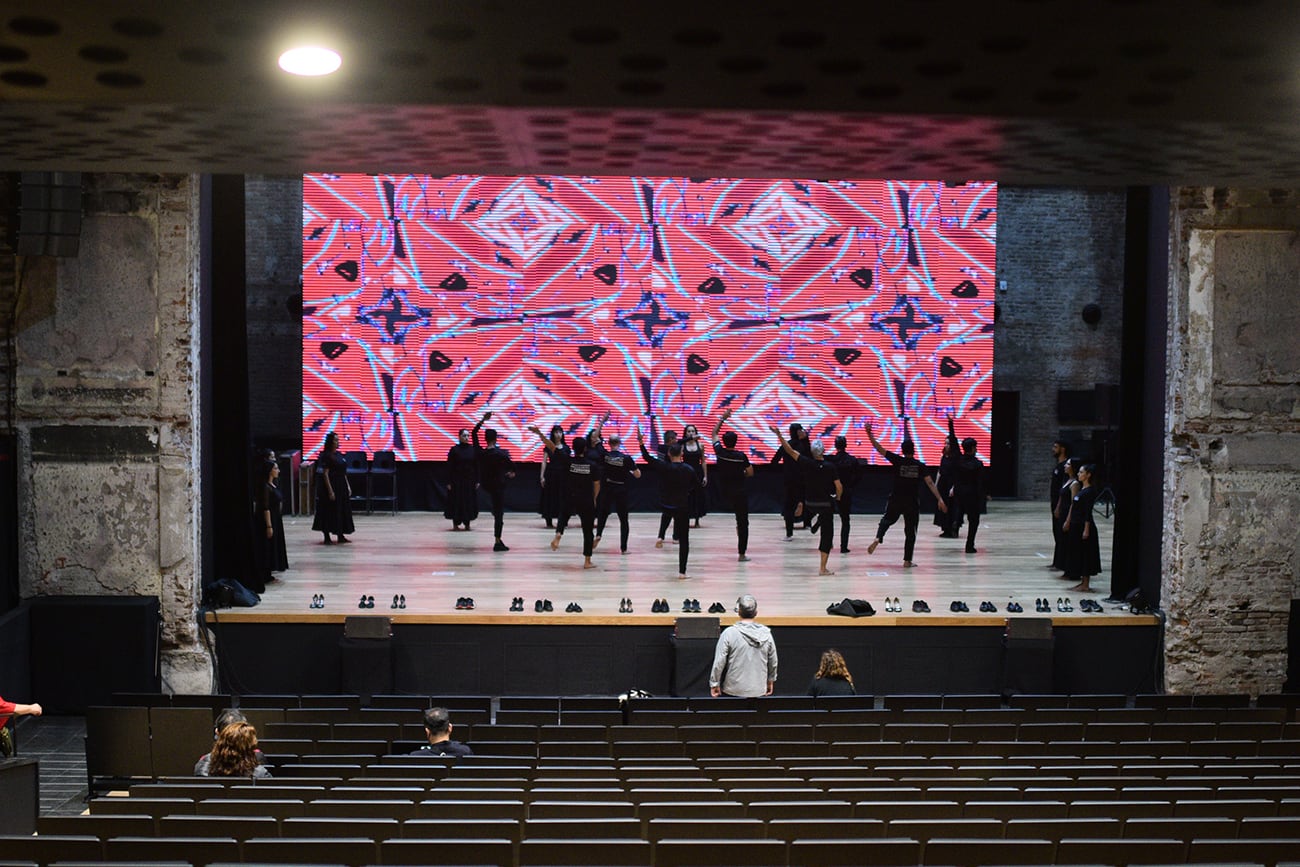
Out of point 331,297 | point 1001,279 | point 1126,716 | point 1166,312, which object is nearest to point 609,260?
point 331,297

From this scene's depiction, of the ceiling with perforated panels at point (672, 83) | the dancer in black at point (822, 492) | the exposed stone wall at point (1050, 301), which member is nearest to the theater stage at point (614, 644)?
the dancer in black at point (822, 492)

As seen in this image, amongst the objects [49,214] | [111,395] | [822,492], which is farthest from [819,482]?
[49,214]

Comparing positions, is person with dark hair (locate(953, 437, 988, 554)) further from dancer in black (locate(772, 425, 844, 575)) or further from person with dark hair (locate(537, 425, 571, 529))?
person with dark hair (locate(537, 425, 571, 529))

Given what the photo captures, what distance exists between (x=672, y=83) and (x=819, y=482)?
10527 mm

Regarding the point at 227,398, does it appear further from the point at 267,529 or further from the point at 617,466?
the point at 617,466

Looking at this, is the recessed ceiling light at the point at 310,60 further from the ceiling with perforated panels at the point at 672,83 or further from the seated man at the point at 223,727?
the seated man at the point at 223,727

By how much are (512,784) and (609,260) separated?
1354cm

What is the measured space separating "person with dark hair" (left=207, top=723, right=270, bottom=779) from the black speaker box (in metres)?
4.56

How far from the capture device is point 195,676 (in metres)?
10.8

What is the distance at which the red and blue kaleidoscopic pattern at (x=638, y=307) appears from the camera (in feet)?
61.2

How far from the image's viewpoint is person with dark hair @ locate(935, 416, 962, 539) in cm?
1522

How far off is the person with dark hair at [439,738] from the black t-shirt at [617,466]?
23.9 ft

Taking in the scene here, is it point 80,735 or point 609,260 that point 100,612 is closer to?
point 80,735

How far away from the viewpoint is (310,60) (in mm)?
3232
